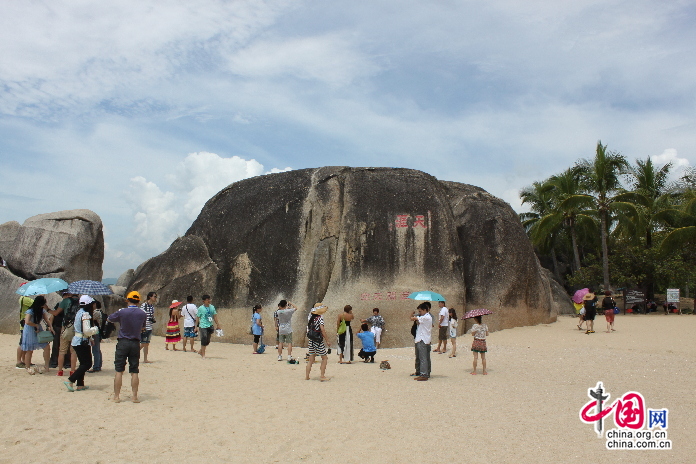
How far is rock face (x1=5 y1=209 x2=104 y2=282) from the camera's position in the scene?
17.2 meters

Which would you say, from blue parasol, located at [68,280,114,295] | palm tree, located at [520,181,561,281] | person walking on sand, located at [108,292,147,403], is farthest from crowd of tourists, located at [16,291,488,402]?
palm tree, located at [520,181,561,281]

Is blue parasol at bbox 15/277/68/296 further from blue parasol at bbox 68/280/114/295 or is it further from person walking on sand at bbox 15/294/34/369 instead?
person walking on sand at bbox 15/294/34/369

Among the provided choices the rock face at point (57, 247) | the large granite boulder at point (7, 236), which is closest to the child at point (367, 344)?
the rock face at point (57, 247)

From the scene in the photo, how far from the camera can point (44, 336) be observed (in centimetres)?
995

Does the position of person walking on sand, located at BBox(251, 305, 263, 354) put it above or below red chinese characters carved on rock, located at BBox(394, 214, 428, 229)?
below

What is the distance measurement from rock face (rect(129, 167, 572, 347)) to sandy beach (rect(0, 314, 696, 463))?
3.41 metres

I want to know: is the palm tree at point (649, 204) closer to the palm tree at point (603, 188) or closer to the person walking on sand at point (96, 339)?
the palm tree at point (603, 188)

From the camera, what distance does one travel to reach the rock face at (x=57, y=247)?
17203 millimetres

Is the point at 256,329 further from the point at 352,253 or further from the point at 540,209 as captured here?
the point at 540,209

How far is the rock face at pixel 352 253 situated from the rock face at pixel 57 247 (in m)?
1.87

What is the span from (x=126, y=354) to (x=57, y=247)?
1096 cm

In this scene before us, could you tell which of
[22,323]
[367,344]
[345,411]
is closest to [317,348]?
[367,344]

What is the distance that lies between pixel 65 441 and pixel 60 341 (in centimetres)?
419

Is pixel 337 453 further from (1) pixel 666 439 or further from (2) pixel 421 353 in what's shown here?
(2) pixel 421 353
